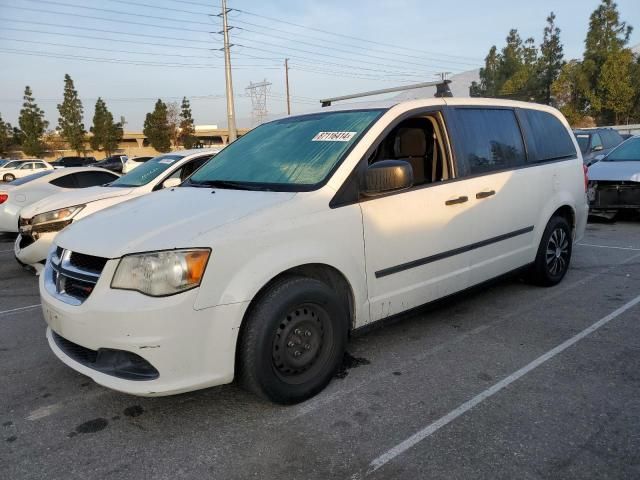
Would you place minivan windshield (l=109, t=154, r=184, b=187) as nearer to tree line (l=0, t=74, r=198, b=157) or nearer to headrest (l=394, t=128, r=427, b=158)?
headrest (l=394, t=128, r=427, b=158)

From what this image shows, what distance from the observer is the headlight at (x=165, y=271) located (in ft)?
8.64

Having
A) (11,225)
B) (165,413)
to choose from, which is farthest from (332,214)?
(11,225)

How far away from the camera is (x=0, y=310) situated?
5285 mm

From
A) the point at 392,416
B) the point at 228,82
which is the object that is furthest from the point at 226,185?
the point at 228,82

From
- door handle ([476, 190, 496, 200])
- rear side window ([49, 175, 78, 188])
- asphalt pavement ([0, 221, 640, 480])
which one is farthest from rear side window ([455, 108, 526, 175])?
rear side window ([49, 175, 78, 188])

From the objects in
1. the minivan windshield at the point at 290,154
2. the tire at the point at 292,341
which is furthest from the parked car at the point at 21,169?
the tire at the point at 292,341

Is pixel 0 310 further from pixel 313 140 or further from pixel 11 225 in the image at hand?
pixel 11 225

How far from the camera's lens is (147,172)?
283 inches

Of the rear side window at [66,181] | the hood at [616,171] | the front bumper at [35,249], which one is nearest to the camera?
the front bumper at [35,249]

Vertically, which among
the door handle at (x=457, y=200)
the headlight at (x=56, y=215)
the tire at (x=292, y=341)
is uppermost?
the door handle at (x=457, y=200)

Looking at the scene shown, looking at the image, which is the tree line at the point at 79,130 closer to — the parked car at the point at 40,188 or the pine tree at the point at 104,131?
the pine tree at the point at 104,131

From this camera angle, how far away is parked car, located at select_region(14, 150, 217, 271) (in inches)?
244

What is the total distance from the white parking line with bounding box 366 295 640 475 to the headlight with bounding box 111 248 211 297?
1.24 metres

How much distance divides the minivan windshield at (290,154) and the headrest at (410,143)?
2.12 ft
